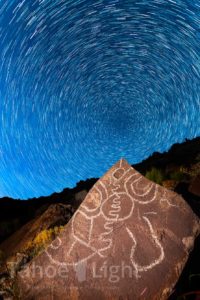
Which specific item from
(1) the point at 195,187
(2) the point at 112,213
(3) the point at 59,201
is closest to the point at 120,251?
(2) the point at 112,213

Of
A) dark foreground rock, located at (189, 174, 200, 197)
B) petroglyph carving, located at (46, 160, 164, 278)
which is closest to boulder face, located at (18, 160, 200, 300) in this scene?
petroglyph carving, located at (46, 160, 164, 278)

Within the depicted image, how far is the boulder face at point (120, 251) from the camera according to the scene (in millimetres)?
4801

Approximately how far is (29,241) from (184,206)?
14.3ft

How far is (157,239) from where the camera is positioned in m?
5.13

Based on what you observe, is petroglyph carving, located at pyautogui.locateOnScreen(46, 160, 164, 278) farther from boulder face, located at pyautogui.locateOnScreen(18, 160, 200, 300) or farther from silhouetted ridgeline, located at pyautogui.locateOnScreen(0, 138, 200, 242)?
silhouetted ridgeline, located at pyautogui.locateOnScreen(0, 138, 200, 242)

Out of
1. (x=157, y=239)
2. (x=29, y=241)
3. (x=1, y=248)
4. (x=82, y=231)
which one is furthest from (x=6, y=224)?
(x=157, y=239)

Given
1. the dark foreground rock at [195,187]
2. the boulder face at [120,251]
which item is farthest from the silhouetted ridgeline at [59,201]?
the boulder face at [120,251]

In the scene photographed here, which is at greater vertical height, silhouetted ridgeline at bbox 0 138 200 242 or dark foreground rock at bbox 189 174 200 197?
silhouetted ridgeline at bbox 0 138 200 242

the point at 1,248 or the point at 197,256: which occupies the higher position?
the point at 1,248

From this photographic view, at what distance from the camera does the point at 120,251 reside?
16.9 ft

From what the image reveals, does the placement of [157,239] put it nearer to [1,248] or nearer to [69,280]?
[69,280]

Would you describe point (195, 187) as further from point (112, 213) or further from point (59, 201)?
point (59, 201)

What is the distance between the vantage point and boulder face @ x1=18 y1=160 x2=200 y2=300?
4801 millimetres

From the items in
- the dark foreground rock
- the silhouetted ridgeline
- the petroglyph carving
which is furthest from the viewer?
the silhouetted ridgeline
